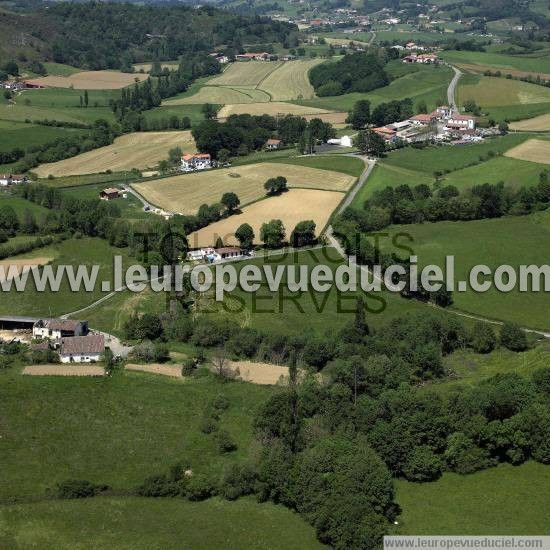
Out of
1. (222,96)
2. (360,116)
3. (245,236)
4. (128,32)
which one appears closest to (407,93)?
(360,116)

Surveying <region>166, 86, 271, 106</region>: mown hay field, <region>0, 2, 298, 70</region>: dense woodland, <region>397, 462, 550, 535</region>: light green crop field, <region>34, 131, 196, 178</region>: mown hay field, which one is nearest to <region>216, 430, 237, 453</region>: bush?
<region>397, 462, 550, 535</region>: light green crop field

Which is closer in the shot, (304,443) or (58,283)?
(304,443)

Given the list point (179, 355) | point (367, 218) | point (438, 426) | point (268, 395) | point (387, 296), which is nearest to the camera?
point (438, 426)

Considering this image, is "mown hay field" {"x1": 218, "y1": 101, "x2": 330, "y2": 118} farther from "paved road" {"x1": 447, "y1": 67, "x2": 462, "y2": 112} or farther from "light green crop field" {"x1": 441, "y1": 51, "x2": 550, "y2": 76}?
"light green crop field" {"x1": 441, "y1": 51, "x2": 550, "y2": 76}

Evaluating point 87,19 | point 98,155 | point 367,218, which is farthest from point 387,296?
point 87,19

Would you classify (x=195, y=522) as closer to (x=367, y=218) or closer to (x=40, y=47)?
(x=367, y=218)

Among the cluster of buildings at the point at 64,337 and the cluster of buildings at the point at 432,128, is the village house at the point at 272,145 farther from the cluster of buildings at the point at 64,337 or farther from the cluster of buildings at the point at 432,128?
the cluster of buildings at the point at 64,337

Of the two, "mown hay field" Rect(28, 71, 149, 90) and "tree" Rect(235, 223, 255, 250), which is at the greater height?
"tree" Rect(235, 223, 255, 250)

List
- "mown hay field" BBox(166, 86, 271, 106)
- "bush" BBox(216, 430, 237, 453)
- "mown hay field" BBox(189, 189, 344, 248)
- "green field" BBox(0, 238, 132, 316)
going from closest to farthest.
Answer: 1. "bush" BBox(216, 430, 237, 453)
2. "green field" BBox(0, 238, 132, 316)
3. "mown hay field" BBox(189, 189, 344, 248)
4. "mown hay field" BBox(166, 86, 271, 106)
